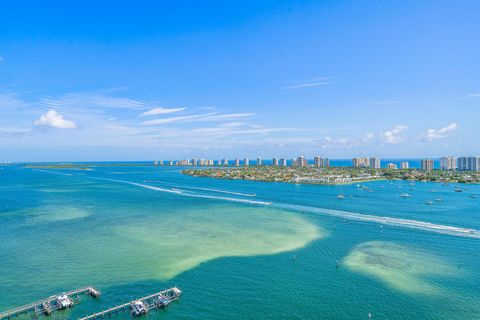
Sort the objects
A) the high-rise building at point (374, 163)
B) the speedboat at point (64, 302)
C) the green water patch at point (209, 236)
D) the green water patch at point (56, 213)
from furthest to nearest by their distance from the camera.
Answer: the high-rise building at point (374, 163) → the green water patch at point (56, 213) → the green water patch at point (209, 236) → the speedboat at point (64, 302)

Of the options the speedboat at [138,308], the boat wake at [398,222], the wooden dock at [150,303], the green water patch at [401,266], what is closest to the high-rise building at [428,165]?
the boat wake at [398,222]

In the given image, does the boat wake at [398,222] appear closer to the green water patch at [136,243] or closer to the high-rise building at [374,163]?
the green water patch at [136,243]

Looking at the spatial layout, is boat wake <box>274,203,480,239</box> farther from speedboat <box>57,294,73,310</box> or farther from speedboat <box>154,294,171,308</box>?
speedboat <box>57,294,73,310</box>

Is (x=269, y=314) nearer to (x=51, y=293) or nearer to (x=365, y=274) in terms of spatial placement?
(x=365, y=274)

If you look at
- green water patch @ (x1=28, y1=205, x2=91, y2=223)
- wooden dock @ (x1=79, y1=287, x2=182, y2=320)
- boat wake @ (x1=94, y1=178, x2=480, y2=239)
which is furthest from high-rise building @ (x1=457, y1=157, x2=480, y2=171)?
wooden dock @ (x1=79, y1=287, x2=182, y2=320)

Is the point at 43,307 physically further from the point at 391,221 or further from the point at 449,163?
the point at 449,163

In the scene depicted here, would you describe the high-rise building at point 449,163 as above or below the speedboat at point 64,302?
above
